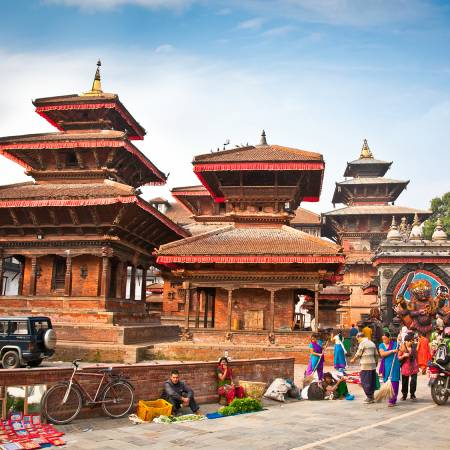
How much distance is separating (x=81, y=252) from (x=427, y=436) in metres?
18.9

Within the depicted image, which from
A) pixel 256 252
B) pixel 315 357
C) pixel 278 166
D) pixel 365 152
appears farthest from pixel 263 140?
pixel 365 152

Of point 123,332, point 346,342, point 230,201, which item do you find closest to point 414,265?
point 346,342

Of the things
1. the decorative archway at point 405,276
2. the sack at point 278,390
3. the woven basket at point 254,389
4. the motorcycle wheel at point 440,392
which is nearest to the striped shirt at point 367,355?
Result: the motorcycle wheel at point 440,392

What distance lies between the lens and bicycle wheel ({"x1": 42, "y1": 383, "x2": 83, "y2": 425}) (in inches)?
356

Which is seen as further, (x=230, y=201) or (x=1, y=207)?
(x=230, y=201)

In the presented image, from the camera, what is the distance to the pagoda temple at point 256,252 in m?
21.9

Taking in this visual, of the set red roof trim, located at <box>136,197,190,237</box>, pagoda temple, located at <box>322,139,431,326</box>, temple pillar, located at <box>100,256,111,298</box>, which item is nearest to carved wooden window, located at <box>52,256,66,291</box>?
temple pillar, located at <box>100,256,111,298</box>

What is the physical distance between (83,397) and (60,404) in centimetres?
52

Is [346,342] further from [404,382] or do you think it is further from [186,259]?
[404,382]

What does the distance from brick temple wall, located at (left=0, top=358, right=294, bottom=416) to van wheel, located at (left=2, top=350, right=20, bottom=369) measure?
8.09 m

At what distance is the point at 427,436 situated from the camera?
28.5 feet

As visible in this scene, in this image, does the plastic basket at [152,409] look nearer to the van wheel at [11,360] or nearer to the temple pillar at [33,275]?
the van wheel at [11,360]

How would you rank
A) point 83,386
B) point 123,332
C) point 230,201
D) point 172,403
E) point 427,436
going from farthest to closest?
point 230,201, point 123,332, point 172,403, point 83,386, point 427,436

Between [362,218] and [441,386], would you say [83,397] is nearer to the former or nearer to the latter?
[441,386]
